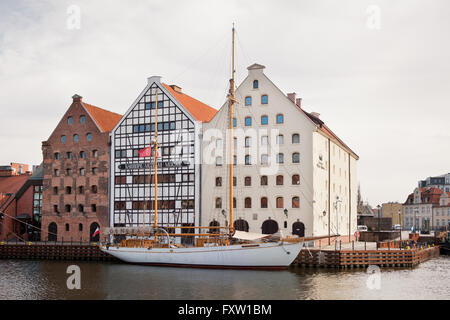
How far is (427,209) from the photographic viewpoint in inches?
4710

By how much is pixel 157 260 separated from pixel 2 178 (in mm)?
42137

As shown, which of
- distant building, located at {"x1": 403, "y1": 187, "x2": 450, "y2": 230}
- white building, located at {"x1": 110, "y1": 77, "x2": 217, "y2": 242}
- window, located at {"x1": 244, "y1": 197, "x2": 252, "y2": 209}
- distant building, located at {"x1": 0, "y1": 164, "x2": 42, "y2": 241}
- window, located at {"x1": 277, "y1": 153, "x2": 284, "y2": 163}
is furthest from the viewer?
distant building, located at {"x1": 403, "y1": 187, "x2": 450, "y2": 230}

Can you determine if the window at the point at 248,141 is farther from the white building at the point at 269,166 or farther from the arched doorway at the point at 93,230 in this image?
the arched doorway at the point at 93,230

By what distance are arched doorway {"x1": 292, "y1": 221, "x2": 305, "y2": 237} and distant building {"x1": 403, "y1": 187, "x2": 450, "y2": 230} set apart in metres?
69.0

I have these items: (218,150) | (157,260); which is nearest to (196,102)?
(218,150)

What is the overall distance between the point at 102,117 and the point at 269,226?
27042 mm

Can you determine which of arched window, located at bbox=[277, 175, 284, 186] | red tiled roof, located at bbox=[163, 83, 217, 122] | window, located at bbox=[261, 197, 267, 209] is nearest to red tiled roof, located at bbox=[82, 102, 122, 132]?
red tiled roof, located at bbox=[163, 83, 217, 122]

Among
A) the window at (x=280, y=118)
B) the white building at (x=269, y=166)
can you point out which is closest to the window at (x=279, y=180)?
the white building at (x=269, y=166)

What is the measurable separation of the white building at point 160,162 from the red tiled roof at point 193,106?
23 mm

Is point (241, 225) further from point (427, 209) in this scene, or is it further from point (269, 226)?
point (427, 209)

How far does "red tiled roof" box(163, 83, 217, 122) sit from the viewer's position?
59.0 meters

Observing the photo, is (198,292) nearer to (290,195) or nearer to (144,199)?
(290,195)

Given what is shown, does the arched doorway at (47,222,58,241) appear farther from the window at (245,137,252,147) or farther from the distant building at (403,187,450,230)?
the distant building at (403,187,450,230)

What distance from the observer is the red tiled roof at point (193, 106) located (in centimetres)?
5897
